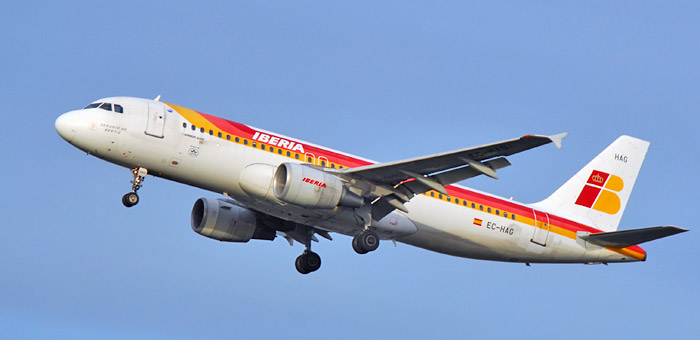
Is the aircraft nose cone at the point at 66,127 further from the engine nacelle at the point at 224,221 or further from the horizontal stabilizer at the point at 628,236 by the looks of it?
the horizontal stabilizer at the point at 628,236

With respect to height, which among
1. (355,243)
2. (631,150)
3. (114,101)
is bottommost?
(355,243)

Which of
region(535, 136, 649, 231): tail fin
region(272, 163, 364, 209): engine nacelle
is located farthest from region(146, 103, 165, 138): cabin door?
region(535, 136, 649, 231): tail fin

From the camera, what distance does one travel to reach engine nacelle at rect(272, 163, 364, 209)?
35.6m

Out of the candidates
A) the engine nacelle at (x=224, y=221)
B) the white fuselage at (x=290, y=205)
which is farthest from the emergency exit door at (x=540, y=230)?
the engine nacelle at (x=224, y=221)

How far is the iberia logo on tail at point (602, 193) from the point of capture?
44906 mm

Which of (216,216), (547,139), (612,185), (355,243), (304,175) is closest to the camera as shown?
(547,139)

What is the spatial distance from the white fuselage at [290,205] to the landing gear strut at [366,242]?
0.49 m

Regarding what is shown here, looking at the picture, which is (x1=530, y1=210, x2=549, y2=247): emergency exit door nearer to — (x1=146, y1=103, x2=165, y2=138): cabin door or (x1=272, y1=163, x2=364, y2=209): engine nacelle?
(x1=272, y1=163, x2=364, y2=209): engine nacelle

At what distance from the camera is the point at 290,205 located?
1444 inches

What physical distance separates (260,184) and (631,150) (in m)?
18.9

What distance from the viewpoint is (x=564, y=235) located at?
140 feet

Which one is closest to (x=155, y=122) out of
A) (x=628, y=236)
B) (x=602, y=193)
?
(x=628, y=236)

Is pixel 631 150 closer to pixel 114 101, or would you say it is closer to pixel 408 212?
pixel 408 212

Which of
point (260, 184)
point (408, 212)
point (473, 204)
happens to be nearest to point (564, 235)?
point (473, 204)
